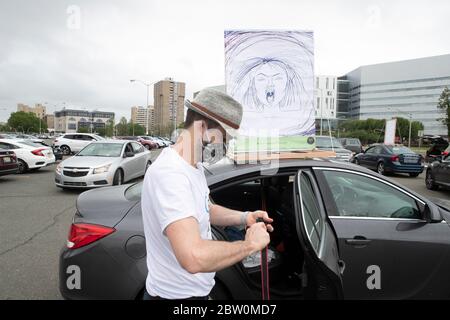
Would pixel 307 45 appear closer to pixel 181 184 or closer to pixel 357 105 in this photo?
pixel 181 184

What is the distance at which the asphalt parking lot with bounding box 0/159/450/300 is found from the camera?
11.1ft

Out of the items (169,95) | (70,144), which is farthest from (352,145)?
(169,95)

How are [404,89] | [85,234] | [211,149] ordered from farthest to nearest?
[404,89] → [85,234] → [211,149]

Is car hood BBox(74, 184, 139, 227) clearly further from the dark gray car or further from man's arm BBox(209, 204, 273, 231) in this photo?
man's arm BBox(209, 204, 273, 231)

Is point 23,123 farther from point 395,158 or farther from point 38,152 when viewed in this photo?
point 395,158

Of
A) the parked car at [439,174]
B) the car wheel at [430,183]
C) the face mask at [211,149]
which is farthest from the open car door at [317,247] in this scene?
the car wheel at [430,183]

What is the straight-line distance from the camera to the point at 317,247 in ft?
6.22

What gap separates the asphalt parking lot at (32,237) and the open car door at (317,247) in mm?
2323

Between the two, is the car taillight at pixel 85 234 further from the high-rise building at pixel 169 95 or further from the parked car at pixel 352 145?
the high-rise building at pixel 169 95

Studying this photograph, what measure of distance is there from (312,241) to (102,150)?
922cm

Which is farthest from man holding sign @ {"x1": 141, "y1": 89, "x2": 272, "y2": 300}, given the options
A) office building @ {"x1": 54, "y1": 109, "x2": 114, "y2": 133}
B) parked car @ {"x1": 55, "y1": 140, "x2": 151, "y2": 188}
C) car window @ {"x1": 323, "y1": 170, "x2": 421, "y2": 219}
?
office building @ {"x1": 54, "y1": 109, "x2": 114, "y2": 133}

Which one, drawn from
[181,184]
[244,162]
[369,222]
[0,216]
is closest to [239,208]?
[244,162]

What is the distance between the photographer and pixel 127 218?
242 centimetres
